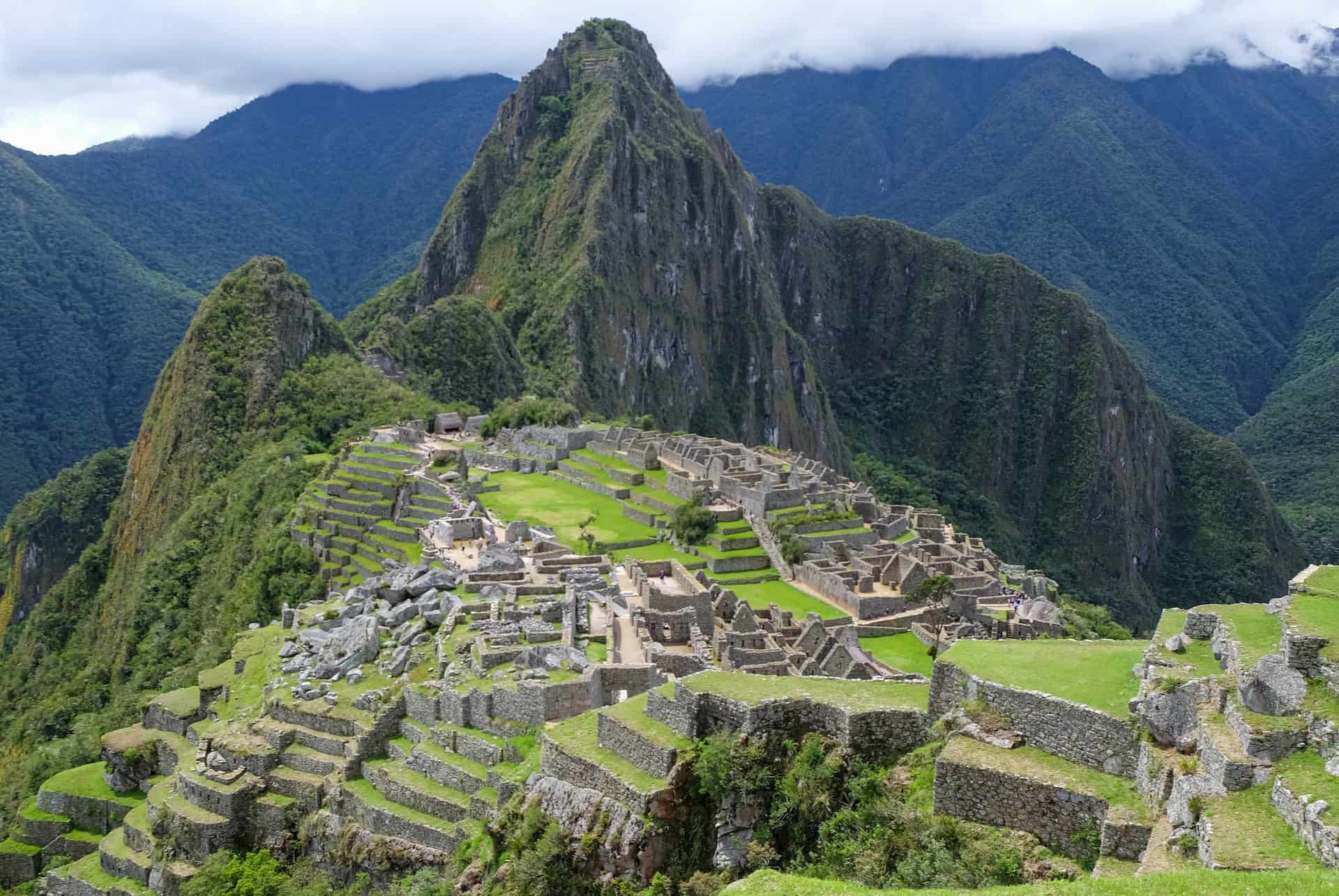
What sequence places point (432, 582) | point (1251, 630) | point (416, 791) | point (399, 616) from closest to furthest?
1. point (1251, 630)
2. point (416, 791)
3. point (399, 616)
4. point (432, 582)

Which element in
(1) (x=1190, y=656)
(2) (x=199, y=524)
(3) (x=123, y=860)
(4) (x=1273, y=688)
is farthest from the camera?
(2) (x=199, y=524)

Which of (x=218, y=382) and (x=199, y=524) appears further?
(x=218, y=382)

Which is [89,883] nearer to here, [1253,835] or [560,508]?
[1253,835]

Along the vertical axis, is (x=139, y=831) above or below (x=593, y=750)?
below

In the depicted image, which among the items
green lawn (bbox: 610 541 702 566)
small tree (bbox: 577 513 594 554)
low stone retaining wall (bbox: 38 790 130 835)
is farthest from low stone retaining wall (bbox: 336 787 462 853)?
green lawn (bbox: 610 541 702 566)

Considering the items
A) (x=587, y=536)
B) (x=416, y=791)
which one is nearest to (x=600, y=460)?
(x=587, y=536)

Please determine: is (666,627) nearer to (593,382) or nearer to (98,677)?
(98,677)

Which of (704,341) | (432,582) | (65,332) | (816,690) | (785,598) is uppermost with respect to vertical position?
(816,690)
